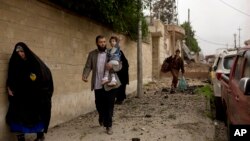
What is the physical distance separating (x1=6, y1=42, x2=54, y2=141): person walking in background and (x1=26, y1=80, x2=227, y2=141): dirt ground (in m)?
0.83

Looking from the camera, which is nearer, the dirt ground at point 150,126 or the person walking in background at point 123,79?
the dirt ground at point 150,126

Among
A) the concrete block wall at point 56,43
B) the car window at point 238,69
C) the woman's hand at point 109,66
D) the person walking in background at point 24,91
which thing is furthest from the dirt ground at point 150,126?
the car window at point 238,69

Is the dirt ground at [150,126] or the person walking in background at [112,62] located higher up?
the person walking in background at [112,62]

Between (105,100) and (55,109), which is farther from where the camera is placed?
(55,109)

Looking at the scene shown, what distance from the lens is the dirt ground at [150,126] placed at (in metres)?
7.16

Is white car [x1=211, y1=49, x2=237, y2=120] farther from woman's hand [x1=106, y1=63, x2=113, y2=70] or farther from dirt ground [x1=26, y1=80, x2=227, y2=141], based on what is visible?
woman's hand [x1=106, y1=63, x2=113, y2=70]

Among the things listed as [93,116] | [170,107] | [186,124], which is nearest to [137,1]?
[170,107]

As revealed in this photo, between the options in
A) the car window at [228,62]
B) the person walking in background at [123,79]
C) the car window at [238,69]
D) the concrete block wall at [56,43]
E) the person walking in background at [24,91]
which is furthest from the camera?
the person walking in background at [123,79]

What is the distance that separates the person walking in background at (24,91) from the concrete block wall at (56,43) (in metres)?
0.14

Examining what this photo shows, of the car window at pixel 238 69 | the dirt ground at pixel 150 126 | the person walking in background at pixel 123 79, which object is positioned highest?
the car window at pixel 238 69

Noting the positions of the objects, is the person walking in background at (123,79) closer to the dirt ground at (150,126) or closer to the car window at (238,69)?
the dirt ground at (150,126)

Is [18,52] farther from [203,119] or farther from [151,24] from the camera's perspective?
[151,24]

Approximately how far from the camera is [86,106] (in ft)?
32.6

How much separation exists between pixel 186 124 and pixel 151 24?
1753 cm
